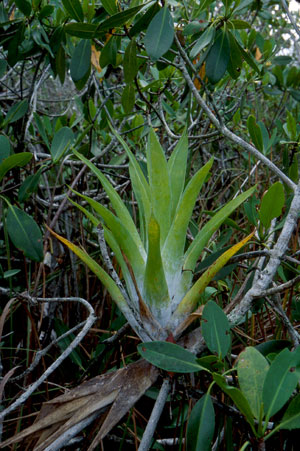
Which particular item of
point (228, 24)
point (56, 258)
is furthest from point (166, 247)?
point (56, 258)

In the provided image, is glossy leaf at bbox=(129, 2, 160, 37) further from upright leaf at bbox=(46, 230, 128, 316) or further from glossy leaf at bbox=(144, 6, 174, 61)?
upright leaf at bbox=(46, 230, 128, 316)

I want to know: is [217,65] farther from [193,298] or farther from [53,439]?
[53,439]

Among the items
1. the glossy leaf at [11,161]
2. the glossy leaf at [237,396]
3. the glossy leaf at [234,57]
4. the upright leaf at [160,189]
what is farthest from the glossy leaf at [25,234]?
the glossy leaf at [234,57]

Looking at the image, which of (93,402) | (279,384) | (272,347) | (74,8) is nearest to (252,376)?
(279,384)

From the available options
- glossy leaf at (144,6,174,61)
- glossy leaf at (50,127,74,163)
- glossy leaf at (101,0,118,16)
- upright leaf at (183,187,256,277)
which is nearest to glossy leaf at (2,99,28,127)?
glossy leaf at (50,127,74,163)

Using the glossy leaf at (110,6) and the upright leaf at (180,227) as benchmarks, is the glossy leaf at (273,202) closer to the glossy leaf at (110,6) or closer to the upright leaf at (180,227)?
the upright leaf at (180,227)

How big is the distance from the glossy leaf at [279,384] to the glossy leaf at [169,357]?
10 centimetres

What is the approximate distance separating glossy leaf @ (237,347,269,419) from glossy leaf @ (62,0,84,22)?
3.07 ft

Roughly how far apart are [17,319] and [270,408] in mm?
1010

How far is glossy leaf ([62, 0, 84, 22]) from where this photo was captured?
3.51ft

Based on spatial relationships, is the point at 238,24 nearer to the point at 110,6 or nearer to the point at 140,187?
the point at 110,6

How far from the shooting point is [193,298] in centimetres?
74

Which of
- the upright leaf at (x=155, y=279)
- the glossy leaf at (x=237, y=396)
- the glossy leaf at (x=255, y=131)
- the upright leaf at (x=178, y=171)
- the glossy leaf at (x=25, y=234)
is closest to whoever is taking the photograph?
the glossy leaf at (x=237, y=396)

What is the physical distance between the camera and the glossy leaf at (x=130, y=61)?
104 cm
